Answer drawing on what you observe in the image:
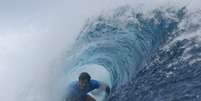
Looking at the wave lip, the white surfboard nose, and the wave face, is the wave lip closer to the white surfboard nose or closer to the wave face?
the wave face

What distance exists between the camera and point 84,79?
15.2 metres

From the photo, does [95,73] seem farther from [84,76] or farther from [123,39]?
[84,76]

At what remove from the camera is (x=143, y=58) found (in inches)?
721

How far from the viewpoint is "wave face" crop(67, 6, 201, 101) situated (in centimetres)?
1612

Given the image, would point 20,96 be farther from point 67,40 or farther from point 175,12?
point 175,12

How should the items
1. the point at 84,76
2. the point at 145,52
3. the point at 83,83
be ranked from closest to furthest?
1. the point at 84,76
2. the point at 83,83
3. the point at 145,52

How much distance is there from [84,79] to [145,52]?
3.76m

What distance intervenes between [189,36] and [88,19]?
5295 mm

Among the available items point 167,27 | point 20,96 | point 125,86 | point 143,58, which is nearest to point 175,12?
point 167,27

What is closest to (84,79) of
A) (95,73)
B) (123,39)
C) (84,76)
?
(84,76)

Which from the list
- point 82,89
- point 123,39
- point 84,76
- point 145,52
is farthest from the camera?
point 123,39

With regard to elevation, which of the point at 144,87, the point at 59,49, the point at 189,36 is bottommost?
the point at 144,87

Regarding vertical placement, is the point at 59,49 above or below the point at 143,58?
above

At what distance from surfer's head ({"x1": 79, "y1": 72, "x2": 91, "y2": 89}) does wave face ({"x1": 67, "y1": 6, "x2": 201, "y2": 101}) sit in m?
1.43
